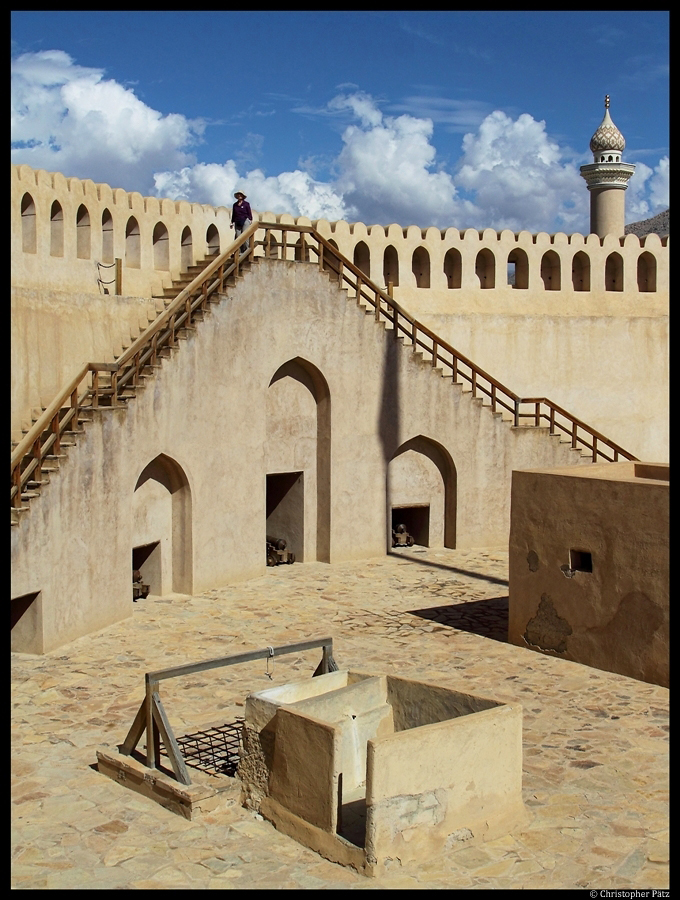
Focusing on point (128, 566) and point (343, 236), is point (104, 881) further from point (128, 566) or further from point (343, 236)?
point (343, 236)

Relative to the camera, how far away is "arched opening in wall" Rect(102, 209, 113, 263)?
61.9 feet

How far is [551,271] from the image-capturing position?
25000 mm

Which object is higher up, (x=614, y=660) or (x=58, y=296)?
(x=58, y=296)

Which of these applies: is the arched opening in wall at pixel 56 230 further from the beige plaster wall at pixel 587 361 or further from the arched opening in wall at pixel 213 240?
the beige plaster wall at pixel 587 361

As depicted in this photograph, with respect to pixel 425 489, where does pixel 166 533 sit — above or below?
below

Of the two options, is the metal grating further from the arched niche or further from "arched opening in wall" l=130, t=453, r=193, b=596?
the arched niche

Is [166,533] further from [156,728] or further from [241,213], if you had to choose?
[156,728]

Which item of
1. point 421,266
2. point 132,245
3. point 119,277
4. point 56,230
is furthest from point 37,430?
point 421,266

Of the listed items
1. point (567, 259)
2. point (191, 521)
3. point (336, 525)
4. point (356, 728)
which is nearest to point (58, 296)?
point (191, 521)

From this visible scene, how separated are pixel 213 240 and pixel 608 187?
12534 mm

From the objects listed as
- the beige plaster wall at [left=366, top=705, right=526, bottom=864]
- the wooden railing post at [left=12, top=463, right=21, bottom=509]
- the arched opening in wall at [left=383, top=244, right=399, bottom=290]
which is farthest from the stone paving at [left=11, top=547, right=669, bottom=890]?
the arched opening in wall at [left=383, top=244, right=399, bottom=290]

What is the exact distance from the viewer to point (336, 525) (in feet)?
64.6

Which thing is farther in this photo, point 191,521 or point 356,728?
point 191,521

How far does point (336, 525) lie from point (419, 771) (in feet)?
39.3
